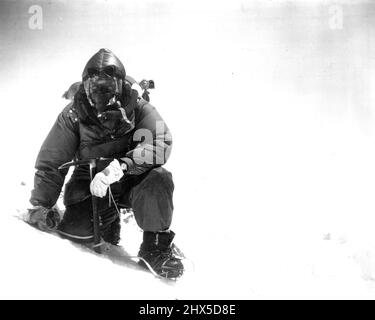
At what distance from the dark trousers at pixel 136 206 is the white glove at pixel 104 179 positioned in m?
0.22

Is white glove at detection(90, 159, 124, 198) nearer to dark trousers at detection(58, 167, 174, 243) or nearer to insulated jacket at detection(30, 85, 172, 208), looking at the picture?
insulated jacket at detection(30, 85, 172, 208)

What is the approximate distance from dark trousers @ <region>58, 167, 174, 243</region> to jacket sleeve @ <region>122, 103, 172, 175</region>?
0.26 ft

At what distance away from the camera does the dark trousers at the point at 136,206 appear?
249 cm

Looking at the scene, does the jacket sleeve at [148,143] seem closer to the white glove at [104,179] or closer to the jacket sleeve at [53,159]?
the white glove at [104,179]

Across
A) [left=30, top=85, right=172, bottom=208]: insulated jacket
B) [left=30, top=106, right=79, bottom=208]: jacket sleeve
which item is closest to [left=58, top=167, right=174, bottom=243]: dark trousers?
[left=30, top=85, right=172, bottom=208]: insulated jacket

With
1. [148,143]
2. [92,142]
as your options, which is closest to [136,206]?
[148,143]

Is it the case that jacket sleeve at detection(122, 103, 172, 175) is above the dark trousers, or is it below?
above

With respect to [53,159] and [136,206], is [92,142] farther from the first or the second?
[136,206]

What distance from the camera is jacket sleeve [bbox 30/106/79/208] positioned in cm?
258

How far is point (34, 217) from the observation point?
2510mm

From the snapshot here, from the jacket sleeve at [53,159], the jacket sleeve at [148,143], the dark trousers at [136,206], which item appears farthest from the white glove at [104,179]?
the jacket sleeve at [53,159]

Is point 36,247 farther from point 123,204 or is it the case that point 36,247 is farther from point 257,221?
point 257,221

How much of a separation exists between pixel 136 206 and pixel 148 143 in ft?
1.38
